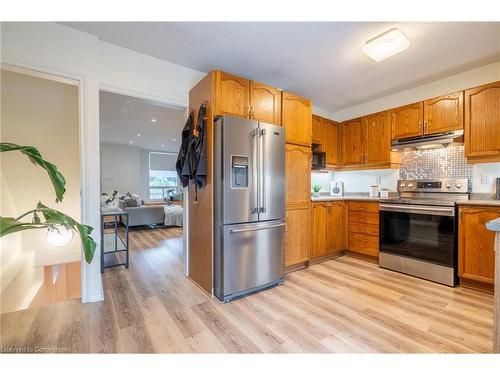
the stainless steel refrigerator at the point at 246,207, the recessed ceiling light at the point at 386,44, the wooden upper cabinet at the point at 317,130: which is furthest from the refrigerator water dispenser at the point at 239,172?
the wooden upper cabinet at the point at 317,130

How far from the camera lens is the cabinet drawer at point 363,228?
3.14m

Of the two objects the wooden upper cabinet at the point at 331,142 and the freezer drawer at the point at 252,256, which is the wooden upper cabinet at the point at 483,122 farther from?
the freezer drawer at the point at 252,256

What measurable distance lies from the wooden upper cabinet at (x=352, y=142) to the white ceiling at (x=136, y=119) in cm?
275

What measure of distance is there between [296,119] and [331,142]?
1.27m

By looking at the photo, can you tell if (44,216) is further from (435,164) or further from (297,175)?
(435,164)

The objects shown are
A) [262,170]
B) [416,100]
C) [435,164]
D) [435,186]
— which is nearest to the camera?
[262,170]

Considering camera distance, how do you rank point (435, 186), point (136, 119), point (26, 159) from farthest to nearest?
point (136, 119) → point (26, 159) → point (435, 186)

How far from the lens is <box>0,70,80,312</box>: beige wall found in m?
2.77

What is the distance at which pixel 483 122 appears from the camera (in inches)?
97.4

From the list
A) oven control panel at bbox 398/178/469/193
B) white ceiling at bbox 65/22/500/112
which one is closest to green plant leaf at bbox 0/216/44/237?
white ceiling at bbox 65/22/500/112

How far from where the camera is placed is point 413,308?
1992 mm

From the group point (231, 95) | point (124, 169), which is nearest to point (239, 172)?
point (231, 95)
